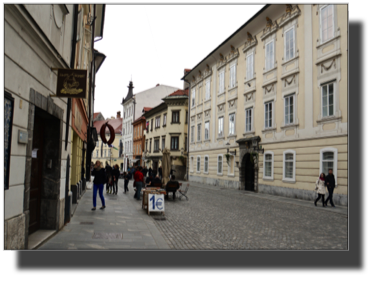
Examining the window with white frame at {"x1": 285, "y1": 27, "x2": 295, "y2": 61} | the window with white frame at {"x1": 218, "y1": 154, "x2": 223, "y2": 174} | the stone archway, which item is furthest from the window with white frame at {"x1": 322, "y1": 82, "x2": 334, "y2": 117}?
the window with white frame at {"x1": 218, "y1": 154, "x2": 223, "y2": 174}

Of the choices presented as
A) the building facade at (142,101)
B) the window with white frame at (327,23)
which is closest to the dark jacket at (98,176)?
the window with white frame at (327,23)

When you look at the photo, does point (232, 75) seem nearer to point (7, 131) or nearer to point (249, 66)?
point (249, 66)

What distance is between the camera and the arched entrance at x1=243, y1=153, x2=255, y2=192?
23562 mm

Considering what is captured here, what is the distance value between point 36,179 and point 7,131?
289 cm

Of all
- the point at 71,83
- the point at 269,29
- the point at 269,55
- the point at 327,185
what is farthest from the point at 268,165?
the point at 71,83

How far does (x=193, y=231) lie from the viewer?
8.38 meters

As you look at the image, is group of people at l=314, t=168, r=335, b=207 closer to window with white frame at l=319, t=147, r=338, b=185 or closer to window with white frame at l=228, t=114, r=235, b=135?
window with white frame at l=319, t=147, r=338, b=185

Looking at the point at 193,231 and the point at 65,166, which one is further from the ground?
the point at 65,166
